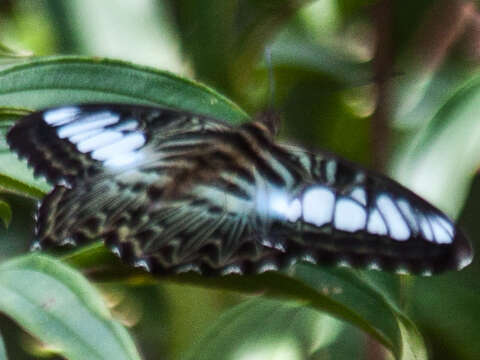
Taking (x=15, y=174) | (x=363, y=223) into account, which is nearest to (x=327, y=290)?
(x=363, y=223)

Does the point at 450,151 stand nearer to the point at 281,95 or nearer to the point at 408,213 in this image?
the point at 408,213

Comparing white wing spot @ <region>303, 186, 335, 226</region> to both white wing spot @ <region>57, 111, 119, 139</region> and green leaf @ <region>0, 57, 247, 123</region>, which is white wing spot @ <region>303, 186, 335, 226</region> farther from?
white wing spot @ <region>57, 111, 119, 139</region>

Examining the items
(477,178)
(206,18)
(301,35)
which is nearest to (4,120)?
(206,18)

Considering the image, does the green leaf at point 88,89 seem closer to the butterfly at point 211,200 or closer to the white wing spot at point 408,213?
the butterfly at point 211,200

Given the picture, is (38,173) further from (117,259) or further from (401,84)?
(401,84)

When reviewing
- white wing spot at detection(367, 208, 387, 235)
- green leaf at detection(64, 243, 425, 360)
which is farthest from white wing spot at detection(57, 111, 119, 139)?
white wing spot at detection(367, 208, 387, 235)

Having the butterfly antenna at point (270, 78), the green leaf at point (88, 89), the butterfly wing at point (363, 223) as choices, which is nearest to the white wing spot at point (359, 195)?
the butterfly wing at point (363, 223)
